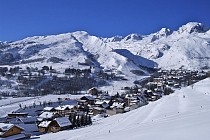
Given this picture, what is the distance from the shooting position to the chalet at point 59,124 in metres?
46.2

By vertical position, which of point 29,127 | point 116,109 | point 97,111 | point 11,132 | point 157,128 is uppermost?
point 157,128

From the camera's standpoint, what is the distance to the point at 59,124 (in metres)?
46.2

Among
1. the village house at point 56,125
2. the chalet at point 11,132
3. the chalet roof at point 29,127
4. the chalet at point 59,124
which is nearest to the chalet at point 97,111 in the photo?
the village house at point 56,125

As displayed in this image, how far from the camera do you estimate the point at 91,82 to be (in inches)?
5965

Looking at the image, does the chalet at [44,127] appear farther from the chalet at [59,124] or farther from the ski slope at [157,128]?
the ski slope at [157,128]

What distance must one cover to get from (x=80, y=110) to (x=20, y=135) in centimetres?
3272

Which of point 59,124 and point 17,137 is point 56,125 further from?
point 17,137

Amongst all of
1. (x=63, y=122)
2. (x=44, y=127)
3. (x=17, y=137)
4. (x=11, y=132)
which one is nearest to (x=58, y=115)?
(x=44, y=127)

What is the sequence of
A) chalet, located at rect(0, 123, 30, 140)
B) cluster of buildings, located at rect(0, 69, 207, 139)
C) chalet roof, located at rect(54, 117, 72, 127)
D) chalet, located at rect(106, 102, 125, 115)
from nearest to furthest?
chalet, located at rect(0, 123, 30, 140)
cluster of buildings, located at rect(0, 69, 207, 139)
chalet roof, located at rect(54, 117, 72, 127)
chalet, located at rect(106, 102, 125, 115)

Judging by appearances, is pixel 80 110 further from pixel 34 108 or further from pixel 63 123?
pixel 63 123

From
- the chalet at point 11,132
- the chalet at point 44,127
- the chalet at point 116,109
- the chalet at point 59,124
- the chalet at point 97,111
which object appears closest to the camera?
the chalet at point 11,132

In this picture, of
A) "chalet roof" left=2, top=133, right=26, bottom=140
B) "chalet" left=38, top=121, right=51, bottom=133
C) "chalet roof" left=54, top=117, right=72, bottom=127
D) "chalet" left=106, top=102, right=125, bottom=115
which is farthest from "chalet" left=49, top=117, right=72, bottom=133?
"chalet" left=106, top=102, right=125, bottom=115

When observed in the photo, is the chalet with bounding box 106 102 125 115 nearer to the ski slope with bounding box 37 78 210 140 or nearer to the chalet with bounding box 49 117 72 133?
the chalet with bounding box 49 117 72 133

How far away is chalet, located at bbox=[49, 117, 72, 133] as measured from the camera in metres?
46.2
